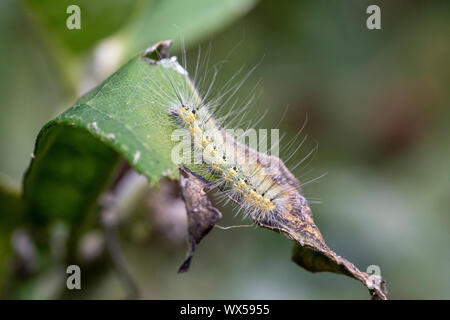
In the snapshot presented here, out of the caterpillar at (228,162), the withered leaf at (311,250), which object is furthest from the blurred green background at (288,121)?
the withered leaf at (311,250)

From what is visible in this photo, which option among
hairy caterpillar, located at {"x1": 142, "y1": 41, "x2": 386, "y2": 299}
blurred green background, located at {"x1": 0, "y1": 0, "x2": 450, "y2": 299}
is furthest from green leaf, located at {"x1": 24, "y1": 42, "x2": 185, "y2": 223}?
blurred green background, located at {"x1": 0, "y1": 0, "x2": 450, "y2": 299}

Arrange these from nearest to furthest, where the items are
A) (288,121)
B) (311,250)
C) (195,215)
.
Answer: (195,215)
(311,250)
(288,121)

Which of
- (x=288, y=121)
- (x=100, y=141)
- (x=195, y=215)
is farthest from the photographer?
(x=288, y=121)

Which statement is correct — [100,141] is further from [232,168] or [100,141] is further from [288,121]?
[288,121]

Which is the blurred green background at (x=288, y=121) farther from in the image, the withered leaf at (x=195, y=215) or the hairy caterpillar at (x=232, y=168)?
the withered leaf at (x=195, y=215)

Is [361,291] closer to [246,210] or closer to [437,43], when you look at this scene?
[246,210]

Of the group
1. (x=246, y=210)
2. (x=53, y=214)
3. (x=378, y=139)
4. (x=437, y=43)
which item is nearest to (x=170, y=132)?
(x=246, y=210)

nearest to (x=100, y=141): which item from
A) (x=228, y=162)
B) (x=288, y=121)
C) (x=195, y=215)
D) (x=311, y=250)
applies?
(x=228, y=162)
